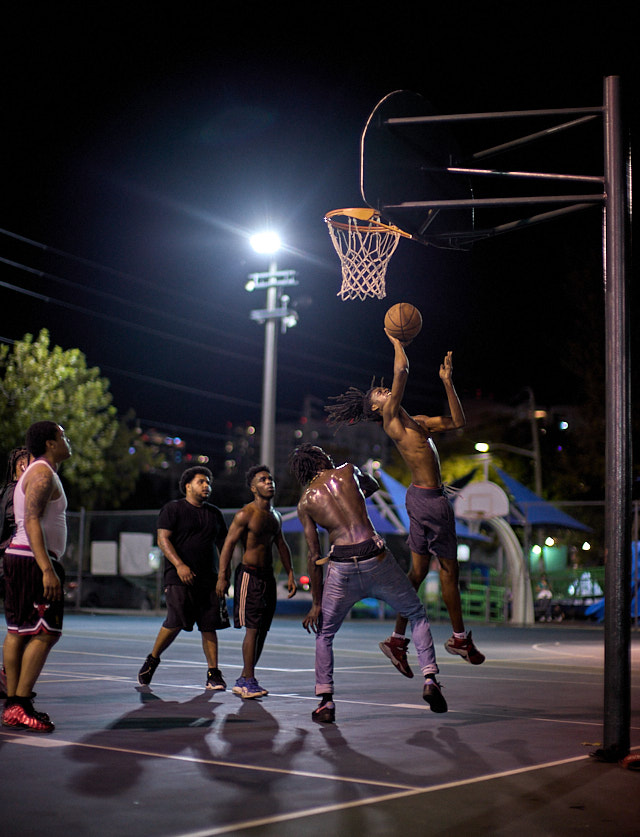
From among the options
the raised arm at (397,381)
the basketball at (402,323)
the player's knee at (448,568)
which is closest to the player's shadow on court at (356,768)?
the player's knee at (448,568)

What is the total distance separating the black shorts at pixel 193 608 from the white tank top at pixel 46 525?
2.74 metres

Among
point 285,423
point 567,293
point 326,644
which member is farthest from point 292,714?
point 285,423

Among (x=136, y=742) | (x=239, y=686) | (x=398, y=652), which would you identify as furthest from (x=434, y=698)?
(x=136, y=742)

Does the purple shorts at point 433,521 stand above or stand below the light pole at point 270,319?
below

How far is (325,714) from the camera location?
24.2 ft

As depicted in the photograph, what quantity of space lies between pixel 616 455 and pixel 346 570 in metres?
2.38

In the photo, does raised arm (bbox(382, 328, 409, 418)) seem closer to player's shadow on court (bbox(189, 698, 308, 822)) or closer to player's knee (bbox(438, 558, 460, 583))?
player's knee (bbox(438, 558, 460, 583))

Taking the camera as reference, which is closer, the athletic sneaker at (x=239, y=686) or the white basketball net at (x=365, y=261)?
the athletic sneaker at (x=239, y=686)

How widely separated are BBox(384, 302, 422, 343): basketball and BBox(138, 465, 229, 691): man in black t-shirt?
270 cm

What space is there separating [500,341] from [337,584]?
32939 mm

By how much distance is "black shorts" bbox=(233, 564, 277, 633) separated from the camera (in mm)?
9305

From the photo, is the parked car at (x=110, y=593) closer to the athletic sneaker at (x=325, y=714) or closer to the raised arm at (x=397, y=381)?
the raised arm at (x=397, y=381)

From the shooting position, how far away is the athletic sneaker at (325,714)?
7.37 m

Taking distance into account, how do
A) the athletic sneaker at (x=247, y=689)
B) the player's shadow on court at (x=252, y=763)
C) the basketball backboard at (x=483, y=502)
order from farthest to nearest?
the basketball backboard at (x=483, y=502) → the athletic sneaker at (x=247, y=689) → the player's shadow on court at (x=252, y=763)
